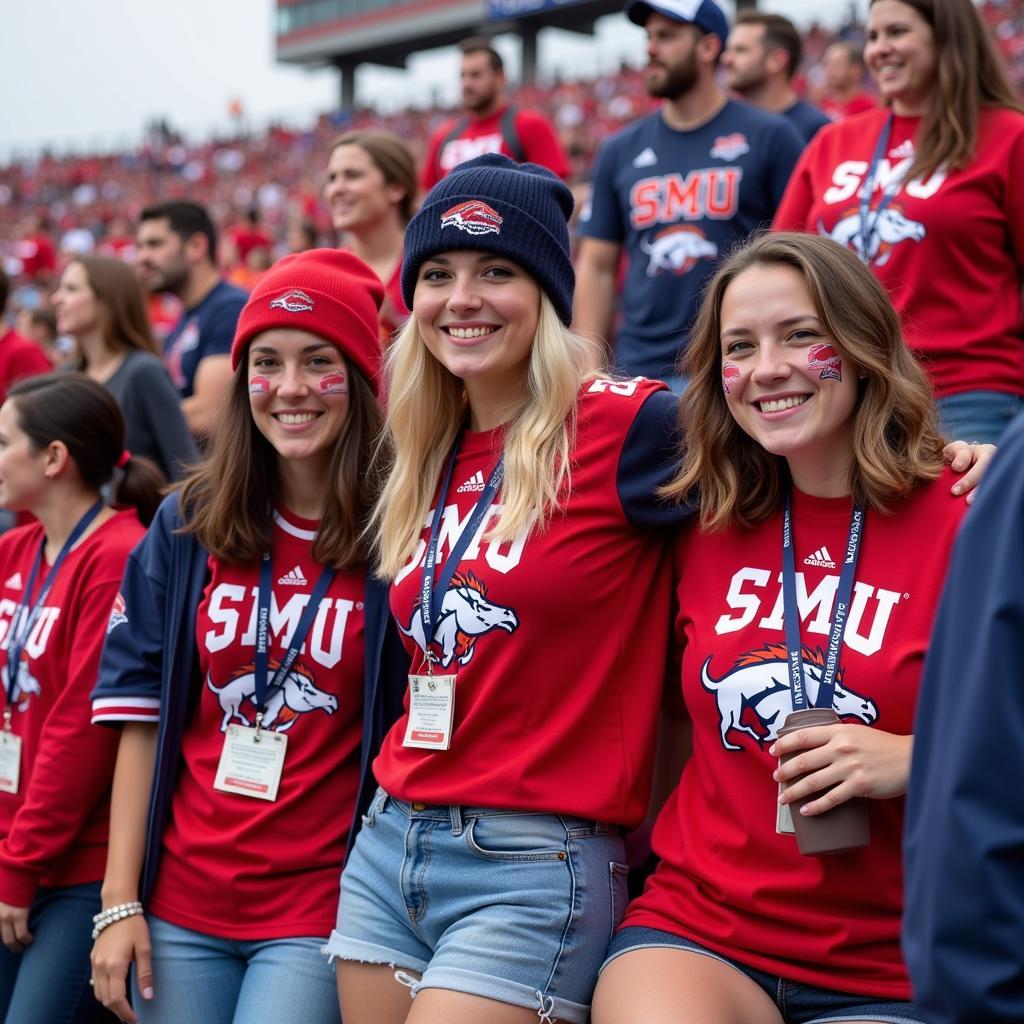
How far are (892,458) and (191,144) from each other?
4080 centimetres

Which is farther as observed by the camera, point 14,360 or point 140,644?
point 14,360

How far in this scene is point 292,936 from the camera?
288cm

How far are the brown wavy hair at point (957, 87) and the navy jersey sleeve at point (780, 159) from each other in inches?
36.4

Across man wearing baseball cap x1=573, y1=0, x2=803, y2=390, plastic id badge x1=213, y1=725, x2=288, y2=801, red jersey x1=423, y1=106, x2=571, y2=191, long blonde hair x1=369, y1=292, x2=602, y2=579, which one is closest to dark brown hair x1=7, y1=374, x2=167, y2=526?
plastic id badge x1=213, y1=725, x2=288, y2=801

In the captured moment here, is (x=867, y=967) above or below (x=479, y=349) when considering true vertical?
below

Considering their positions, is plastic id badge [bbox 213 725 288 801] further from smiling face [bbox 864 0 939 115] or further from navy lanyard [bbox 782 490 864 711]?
smiling face [bbox 864 0 939 115]

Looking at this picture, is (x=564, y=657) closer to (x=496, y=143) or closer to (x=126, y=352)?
(x=126, y=352)

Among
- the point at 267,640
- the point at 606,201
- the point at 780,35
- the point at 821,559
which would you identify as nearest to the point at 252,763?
the point at 267,640

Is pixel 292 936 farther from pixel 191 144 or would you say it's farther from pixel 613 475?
pixel 191 144

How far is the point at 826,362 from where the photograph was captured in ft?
7.82

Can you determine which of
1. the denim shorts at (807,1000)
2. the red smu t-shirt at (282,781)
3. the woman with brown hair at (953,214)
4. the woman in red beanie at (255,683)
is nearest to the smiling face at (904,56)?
the woman with brown hair at (953,214)

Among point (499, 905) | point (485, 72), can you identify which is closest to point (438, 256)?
point (499, 905)

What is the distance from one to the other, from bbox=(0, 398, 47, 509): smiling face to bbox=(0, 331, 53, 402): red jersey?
2650 millimetres

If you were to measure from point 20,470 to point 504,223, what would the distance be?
1.78 meters
